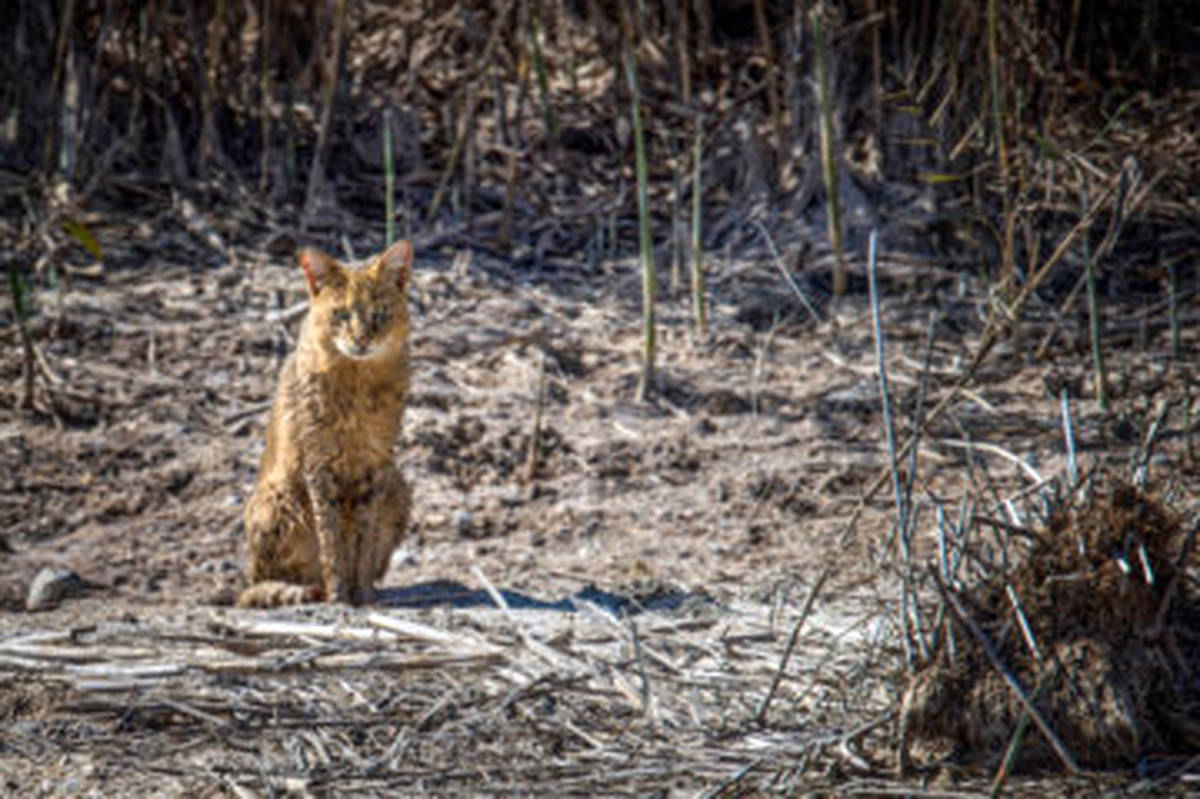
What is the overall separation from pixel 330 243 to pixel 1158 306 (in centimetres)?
438

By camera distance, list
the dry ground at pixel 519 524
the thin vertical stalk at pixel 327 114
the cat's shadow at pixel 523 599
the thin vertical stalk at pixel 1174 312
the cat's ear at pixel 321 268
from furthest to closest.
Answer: the thin vertical stalk at pixel 327 114 < the thin vertical stalk at pixel 1174 312 < the cat's ear at pixel 321 268 < the cat's shadow at pixel 523 599 < the dry ground at pixel 519 524

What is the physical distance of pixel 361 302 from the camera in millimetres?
4414

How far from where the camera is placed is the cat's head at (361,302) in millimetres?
4391

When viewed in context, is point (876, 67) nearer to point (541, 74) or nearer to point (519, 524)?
point (541, 74)

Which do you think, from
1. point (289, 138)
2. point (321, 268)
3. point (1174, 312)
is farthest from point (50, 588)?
point (1174, 312)

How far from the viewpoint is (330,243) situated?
7.35 meters

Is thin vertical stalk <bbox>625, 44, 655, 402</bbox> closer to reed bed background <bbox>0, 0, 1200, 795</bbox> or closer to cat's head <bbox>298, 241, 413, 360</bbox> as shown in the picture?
reed bed background <bbox>0, 0, 1200, 795</bbox>

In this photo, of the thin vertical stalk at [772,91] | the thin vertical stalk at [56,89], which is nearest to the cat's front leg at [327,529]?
the thin vertical stalk at [56,89]

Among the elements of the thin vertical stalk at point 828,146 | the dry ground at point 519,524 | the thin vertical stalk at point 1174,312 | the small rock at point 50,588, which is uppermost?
the thin vertical stalk at point 828,146

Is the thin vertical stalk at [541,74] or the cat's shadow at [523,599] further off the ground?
the thin vertical stalk at [541,74]

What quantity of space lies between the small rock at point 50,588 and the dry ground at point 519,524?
2.4 inches

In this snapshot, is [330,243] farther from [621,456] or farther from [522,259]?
[621,456]

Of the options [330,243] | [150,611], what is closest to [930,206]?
[330,243]

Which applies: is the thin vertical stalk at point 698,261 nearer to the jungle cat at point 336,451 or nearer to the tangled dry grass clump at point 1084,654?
the jungle cat at point 336,451
